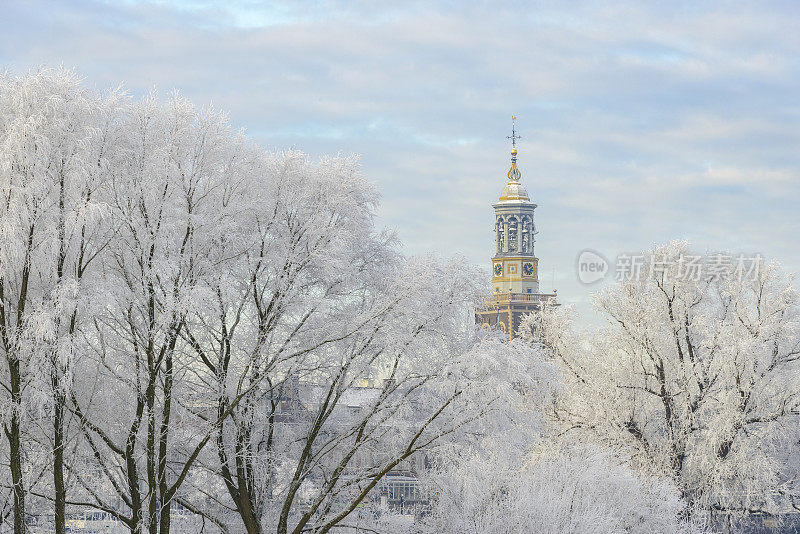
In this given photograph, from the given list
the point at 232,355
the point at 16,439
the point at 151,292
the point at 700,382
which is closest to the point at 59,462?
the point at 16,439

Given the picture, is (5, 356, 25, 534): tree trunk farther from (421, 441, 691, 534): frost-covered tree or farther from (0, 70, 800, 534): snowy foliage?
(421, 441, 691, 534): frost-covered tree

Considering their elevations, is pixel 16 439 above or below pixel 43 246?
below

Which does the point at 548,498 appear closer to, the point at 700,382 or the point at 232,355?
the point at 232,355

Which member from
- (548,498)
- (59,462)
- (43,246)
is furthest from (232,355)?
(548,498)

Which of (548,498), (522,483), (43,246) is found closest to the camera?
(43,246)

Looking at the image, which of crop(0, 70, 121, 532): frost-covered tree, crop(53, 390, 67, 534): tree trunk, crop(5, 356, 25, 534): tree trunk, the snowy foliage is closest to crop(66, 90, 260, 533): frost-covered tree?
the snowy foliage

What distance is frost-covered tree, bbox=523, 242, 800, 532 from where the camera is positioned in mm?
29578

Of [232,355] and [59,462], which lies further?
[232,355]

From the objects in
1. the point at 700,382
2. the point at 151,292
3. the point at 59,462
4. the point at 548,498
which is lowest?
the point at 548,498

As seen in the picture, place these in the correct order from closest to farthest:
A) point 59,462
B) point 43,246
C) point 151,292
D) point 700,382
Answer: point 43,246
point 59,462
point 151,292
point 700,382

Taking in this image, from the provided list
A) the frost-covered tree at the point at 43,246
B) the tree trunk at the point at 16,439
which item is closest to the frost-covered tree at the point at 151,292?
the frost-covered tree at the point at 43,246

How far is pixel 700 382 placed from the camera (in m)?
30.9

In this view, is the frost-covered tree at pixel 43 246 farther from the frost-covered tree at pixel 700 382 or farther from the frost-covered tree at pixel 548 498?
the frost-covered tree at pixel 700 382

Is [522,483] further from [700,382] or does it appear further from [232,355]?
[700,382]
